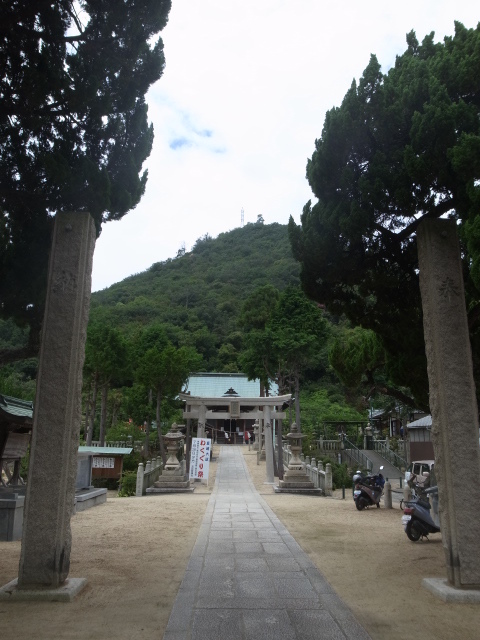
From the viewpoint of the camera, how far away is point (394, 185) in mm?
5891

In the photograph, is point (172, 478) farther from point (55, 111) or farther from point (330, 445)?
point (55, 111)

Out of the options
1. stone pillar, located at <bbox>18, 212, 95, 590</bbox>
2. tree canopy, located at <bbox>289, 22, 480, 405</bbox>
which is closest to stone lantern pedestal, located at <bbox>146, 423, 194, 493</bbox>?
tree canopy, located at <bbox>289, 22, 480, 405</bbox>

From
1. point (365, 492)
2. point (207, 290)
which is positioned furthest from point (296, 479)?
point (207, 290)

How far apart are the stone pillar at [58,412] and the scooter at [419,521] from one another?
4.99m

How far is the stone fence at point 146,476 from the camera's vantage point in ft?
53.0

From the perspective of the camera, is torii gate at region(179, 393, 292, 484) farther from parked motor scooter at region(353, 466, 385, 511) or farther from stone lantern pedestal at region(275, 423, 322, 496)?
parked motor scooter at region(353, 466, 385, 511)

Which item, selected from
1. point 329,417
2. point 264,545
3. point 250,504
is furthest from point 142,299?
point 264,545

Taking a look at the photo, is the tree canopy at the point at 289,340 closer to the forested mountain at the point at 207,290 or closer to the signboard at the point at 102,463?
the signboard at the point at 102,463

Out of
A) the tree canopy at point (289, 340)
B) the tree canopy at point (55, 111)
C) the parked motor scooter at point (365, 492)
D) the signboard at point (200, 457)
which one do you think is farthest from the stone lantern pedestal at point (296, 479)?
the tree canopy at point (55, 111)

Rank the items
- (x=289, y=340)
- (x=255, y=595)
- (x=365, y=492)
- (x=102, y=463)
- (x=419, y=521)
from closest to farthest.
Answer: (x=255, y=595) → (x=419, y=521) → (x=365, y=492) → (x=102, y=463) → (x=289, y=340)

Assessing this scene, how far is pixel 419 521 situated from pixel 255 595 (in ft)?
12.3

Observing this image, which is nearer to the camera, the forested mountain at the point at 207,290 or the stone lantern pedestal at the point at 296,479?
the stone lantern pedestal at the point at 296,479

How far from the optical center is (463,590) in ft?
14.0

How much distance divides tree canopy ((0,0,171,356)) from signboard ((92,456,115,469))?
13.4m
